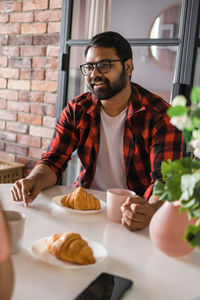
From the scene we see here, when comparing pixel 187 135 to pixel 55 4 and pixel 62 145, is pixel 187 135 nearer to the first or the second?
pixel 62 145

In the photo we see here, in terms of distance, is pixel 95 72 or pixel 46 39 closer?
pixel 95 72

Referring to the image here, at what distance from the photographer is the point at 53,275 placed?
691 millimetres

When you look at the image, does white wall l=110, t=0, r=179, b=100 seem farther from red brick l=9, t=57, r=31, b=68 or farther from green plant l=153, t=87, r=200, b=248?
green plant l=153, t=87, r=200, b=248

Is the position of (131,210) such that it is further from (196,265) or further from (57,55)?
(57,55)

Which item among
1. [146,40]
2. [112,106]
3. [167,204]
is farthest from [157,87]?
[167,204]

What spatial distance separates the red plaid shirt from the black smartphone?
743 millimetres

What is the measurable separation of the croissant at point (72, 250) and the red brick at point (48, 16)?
6.76ft

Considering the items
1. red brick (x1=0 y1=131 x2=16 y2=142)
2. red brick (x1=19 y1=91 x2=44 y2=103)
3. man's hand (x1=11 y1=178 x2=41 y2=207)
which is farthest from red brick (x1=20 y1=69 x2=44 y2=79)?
man's hand (x1=11 y1=178 x2=41 y2=207)

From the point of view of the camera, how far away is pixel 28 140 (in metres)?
2.71

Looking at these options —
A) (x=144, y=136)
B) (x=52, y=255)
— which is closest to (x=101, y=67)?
(x=144, y=136)

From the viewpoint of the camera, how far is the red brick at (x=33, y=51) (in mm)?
2555

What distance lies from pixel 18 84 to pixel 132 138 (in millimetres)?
1489

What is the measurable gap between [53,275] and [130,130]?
0.99 metres

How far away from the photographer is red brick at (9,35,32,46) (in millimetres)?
2621
